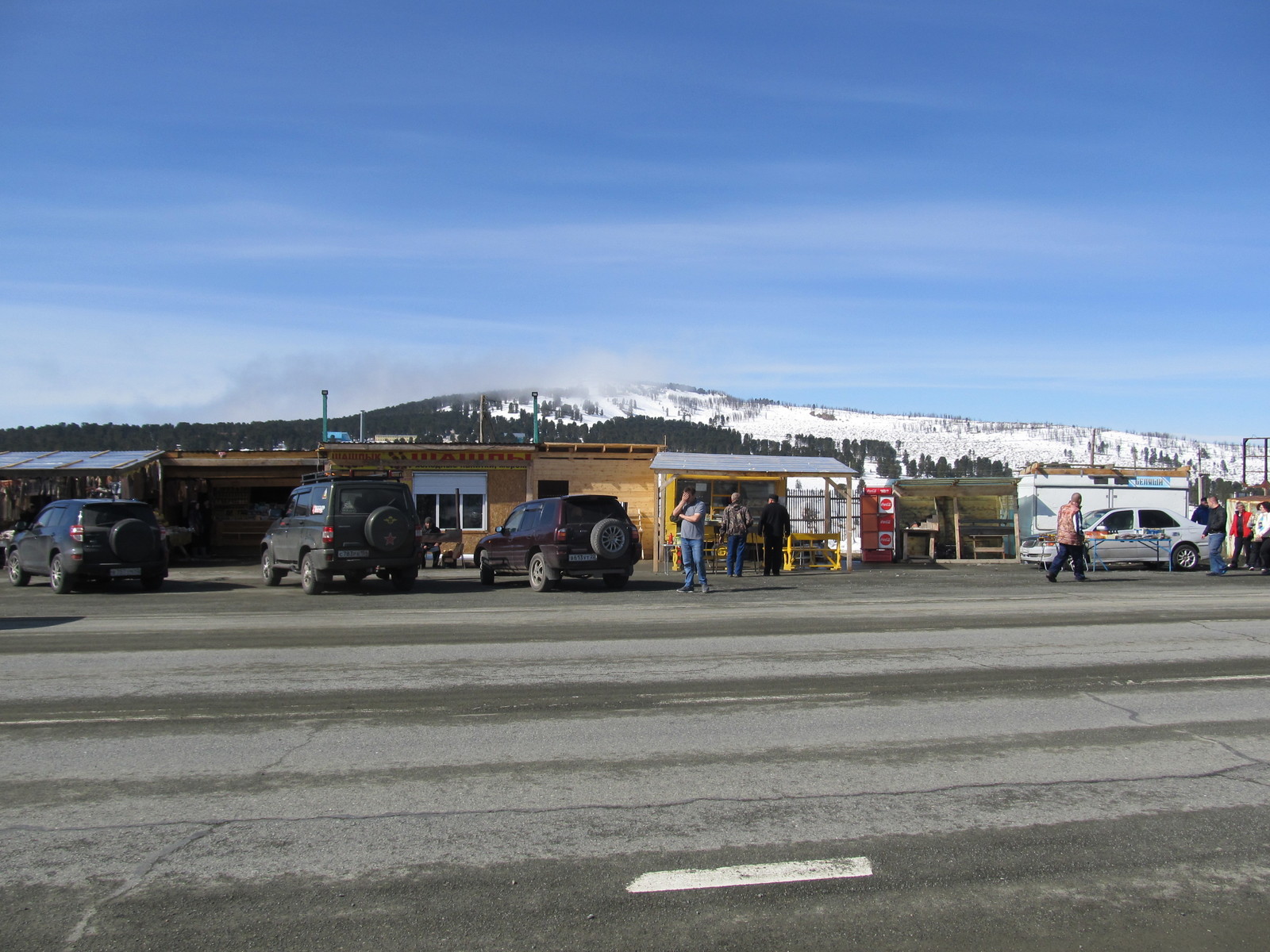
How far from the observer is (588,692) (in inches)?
315

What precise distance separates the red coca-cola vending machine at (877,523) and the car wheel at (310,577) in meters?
16.1

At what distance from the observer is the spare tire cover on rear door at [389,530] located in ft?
55.5

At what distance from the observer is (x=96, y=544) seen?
17906mm

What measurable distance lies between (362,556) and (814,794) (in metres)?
13.0

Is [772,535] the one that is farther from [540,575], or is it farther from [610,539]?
[540,575]

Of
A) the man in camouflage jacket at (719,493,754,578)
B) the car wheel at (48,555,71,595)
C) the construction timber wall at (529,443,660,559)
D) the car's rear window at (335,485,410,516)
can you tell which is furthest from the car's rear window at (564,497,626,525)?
the construction timber wall at (529,443,660,559)

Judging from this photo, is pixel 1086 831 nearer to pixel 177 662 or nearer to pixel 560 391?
pixel 177 662

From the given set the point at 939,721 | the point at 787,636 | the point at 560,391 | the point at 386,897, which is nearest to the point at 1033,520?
the point at 787,636

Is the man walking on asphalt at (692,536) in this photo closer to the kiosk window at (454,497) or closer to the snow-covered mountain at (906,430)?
the kiosk window at (454,497)

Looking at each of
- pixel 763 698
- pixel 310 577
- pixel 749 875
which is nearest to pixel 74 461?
pixel 310 577

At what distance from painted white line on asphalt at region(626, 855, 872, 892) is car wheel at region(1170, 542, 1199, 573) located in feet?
82.2

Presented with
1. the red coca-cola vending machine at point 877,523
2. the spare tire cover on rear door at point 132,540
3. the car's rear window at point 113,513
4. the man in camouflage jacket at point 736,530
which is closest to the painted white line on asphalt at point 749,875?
the spare tire cover on rear door at point 132,540

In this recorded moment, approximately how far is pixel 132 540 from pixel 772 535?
13438mm

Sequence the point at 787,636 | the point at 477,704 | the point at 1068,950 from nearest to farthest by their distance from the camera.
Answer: the point at 1068,950 → the point at 477,704 → the point at 787,636
